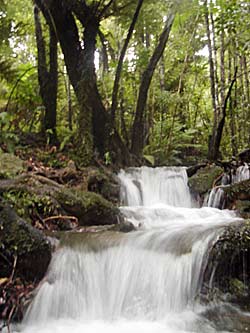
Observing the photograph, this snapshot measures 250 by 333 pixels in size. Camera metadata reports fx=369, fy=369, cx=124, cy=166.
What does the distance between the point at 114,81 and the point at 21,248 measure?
5.44 m

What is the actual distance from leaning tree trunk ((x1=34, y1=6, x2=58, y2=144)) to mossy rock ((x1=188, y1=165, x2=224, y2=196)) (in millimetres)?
3139

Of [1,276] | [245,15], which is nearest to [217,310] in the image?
[1,276]

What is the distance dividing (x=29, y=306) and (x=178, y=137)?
788cm

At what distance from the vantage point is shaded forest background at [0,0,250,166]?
24.7 ft

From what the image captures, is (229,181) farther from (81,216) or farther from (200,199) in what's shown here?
(81,216)

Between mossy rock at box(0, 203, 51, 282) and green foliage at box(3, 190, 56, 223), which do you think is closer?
mossy rock at box(0, 203, 51, 282)

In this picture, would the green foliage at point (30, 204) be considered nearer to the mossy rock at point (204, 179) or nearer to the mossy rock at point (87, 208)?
the mossy rock at point (87, 208)

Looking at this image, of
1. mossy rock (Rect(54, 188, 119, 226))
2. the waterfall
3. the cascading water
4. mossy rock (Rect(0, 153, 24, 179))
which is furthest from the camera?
the waterfall

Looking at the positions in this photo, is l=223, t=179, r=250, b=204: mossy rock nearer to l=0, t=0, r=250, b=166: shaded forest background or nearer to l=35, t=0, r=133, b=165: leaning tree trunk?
l=0, t=0, r=250, b=166: shaded forest background

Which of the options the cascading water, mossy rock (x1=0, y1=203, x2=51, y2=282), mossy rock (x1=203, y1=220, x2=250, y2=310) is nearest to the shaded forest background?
mossy rock (x1=0, y1=203, x2=51, y2=282)

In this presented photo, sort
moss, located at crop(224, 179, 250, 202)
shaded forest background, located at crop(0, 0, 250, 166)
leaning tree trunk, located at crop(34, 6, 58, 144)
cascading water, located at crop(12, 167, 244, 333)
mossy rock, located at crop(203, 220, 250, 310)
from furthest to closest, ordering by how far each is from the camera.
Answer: leaning tree trunk, located at crop(34, 6, 58, 144)
shaded forest background, located at crop(0, 0, 250, 166)
moss, located at crop(224, 179, 250, 202)
mossy rock, located at crop(203, 220, 250, 310)
cascading water, located at crop(12, 167, 244, 333)

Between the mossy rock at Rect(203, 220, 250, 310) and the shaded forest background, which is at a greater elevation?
the shaded forest background

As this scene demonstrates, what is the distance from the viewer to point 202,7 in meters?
7.85

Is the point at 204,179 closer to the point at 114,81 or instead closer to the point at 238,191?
the point at 238,191
